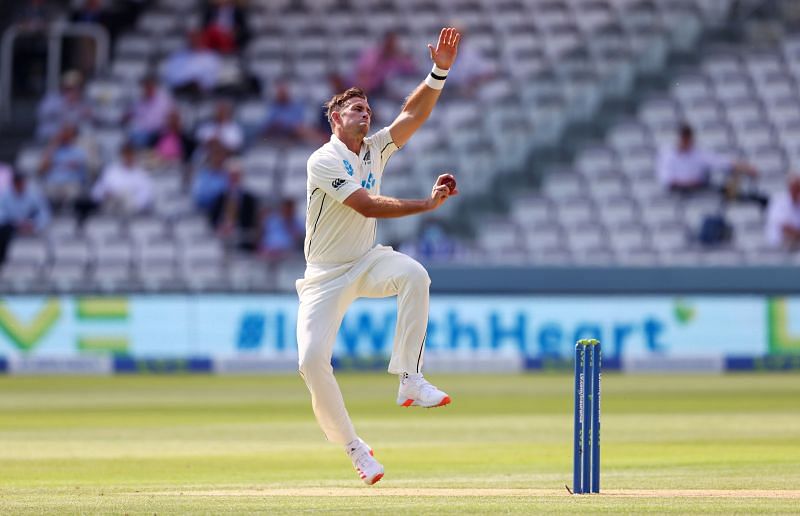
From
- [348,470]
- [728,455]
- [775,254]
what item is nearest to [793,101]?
[775,254]

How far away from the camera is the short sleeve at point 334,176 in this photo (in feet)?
22.7

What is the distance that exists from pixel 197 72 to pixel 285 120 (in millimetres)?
1637

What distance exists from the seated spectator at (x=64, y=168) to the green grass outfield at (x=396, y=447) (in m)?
2.63

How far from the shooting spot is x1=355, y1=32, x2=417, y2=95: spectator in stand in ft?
62.2

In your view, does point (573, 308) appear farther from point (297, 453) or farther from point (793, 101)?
point (297, 453)

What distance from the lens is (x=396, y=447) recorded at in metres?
10.1

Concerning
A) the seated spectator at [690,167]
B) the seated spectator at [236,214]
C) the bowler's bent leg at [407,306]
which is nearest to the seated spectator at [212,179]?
the seated spectator at [236,214]

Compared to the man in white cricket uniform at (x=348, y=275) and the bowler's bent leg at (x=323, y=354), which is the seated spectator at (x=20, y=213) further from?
the bowler's bent leg at (x=323, y=354)

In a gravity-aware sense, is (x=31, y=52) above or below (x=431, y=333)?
above

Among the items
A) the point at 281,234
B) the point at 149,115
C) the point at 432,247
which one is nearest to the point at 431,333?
the point at 432,247

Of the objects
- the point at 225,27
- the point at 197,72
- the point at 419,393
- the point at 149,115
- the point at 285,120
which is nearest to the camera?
the point at 419,393

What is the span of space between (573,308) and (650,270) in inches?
35.1

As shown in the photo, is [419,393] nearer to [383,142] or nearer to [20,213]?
[383,142]

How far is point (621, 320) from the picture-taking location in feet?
53.8
